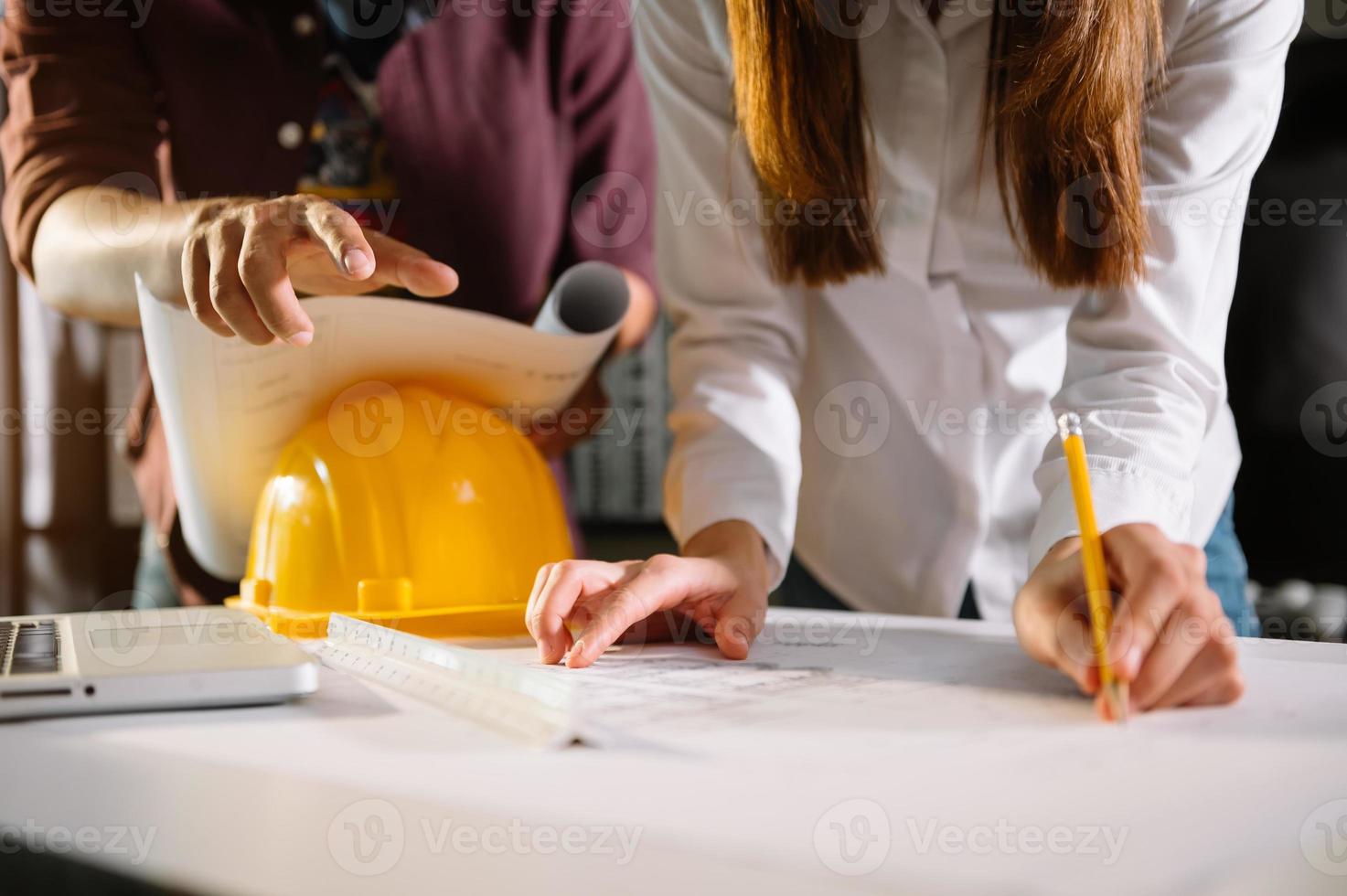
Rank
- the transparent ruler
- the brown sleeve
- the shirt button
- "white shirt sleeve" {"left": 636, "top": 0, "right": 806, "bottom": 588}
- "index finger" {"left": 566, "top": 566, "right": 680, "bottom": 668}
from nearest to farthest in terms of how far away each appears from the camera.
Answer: the transparent ruler < "index finger" {"left": 566, "top": 566, "right": 680, "bottom": 668} < "white shirt sleeve" {"left": 636, "top": 0, "right": 806, "bottom": 588} < the brown sleeve < the shirt button

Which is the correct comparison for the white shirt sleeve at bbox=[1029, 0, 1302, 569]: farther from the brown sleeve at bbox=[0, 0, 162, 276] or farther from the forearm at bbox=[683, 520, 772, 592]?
the brown sleeve at bbox=[0, 0, 162, 276]

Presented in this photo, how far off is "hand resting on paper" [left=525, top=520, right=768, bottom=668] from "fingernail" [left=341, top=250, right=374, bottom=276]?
0.18 meters

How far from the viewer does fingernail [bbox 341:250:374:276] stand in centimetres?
53

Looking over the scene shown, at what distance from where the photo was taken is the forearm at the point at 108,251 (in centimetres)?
62

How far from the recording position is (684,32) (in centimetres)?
81

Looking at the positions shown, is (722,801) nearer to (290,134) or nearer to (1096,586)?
(1096,586)

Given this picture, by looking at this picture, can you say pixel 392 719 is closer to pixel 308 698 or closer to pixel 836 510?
pixel 308 698

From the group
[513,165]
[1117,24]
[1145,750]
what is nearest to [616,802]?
[1145,750]

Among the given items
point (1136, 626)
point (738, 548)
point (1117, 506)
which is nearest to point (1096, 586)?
point (1136, 626)

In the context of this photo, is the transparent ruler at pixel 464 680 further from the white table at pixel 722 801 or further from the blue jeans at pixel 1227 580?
the blue jeans at pixel 1227 580

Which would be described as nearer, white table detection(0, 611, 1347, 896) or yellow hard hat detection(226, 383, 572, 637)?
white table detection(0, 611, 1347, 896)

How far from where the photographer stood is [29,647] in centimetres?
49

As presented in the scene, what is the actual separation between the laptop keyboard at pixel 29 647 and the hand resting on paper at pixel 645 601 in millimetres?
210

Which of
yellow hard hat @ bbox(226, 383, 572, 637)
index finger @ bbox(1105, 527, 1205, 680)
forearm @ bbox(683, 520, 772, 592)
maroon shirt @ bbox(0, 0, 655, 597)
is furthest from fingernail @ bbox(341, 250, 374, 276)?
maroon shirt @ bbox(0, 0, 655, 597)
